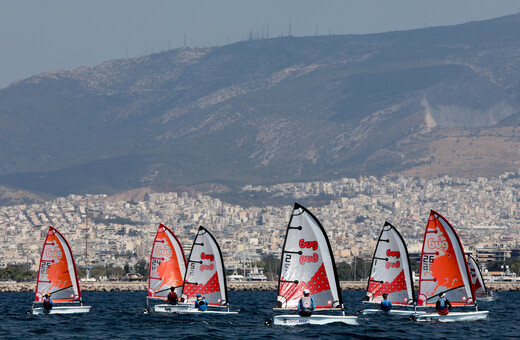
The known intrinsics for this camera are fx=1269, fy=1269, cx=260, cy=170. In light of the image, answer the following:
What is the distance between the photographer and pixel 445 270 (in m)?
68.9

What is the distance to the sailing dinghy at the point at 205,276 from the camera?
7494 cm

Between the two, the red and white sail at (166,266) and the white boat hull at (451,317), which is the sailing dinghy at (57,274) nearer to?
the red and white sail at (166,266)

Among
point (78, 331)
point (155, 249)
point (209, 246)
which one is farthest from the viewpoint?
point (155, 249)

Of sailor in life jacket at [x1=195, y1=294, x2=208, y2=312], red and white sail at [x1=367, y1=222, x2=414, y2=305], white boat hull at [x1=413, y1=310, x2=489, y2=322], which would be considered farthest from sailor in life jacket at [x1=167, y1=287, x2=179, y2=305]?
white boat hull at [x1=413, y1=310, x2=489, y2=322]

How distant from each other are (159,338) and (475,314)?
18332 mm

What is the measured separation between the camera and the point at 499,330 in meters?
68.2

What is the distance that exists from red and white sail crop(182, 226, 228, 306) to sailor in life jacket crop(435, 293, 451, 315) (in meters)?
13.2

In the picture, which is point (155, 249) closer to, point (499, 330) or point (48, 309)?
point (48, 309)

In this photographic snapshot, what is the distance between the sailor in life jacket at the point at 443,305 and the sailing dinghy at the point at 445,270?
224mm

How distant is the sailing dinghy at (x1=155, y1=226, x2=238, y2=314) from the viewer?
74938 mm

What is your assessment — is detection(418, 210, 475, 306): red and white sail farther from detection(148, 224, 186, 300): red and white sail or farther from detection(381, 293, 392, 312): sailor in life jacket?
detection(148, 224, 186, 300): red and white sail

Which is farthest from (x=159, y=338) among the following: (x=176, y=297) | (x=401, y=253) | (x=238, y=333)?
(x=401, y=253)

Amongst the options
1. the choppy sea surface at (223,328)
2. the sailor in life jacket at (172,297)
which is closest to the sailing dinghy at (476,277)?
the choppy sea surface at (223,328)

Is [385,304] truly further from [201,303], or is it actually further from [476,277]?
[476,277]
